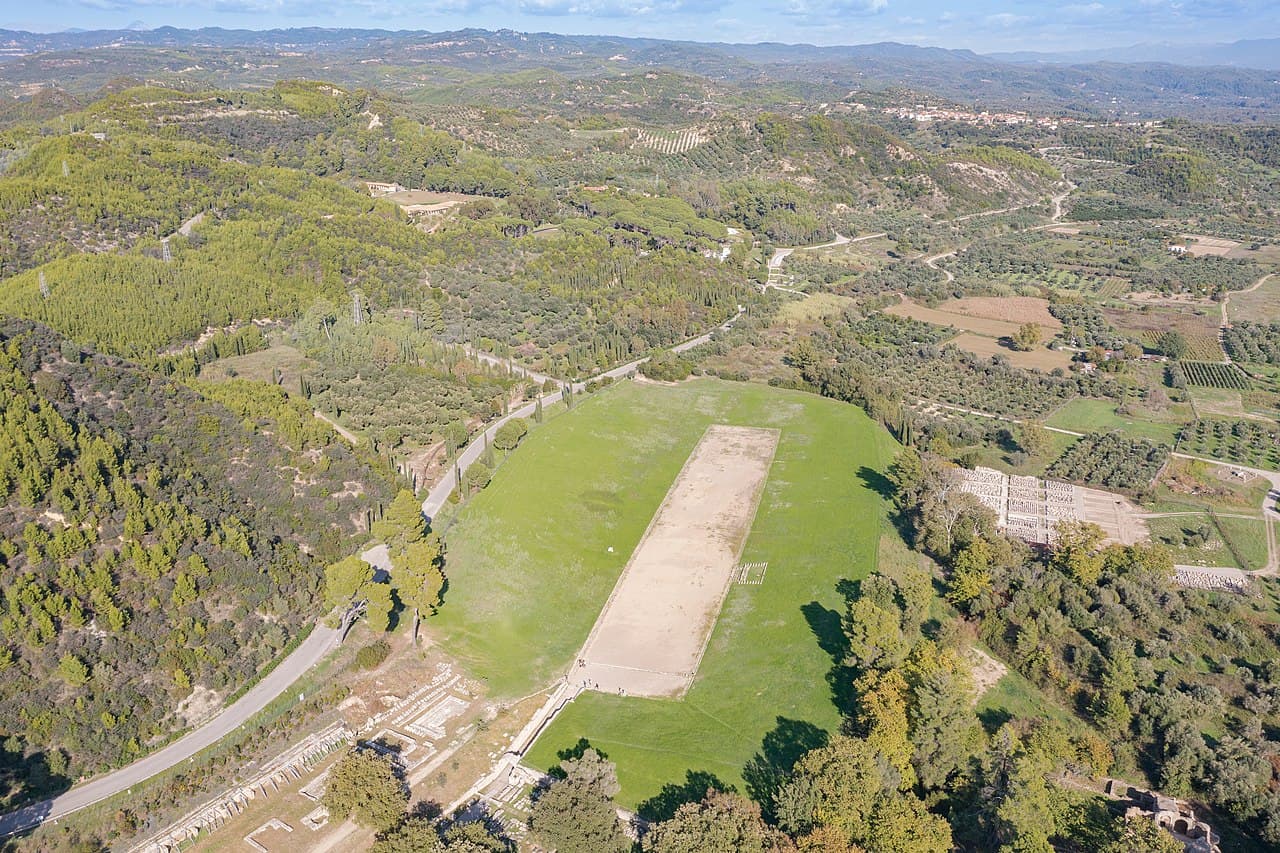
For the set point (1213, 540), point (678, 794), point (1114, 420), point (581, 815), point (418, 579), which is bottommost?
point (678, 794)

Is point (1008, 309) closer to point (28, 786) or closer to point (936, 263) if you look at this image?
point (936, 263)

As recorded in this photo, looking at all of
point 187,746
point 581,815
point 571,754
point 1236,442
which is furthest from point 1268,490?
point 187,746

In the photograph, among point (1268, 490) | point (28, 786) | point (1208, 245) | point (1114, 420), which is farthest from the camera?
point (1208, 245)

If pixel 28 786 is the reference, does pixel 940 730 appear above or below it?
above

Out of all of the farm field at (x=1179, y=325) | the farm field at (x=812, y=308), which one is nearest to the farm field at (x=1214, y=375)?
the farm field at (x=1179, y=325)

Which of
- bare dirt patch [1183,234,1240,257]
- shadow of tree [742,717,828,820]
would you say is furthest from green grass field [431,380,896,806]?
bare dirt patch [1183,234,1240,257]

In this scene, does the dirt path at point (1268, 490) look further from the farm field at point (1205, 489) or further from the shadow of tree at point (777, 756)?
the shadow of tree at point (777, 756)

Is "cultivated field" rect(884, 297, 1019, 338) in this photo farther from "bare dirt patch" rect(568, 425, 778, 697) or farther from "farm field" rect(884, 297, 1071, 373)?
"bare dirt patch" rect(568, 425, 778, 697)
